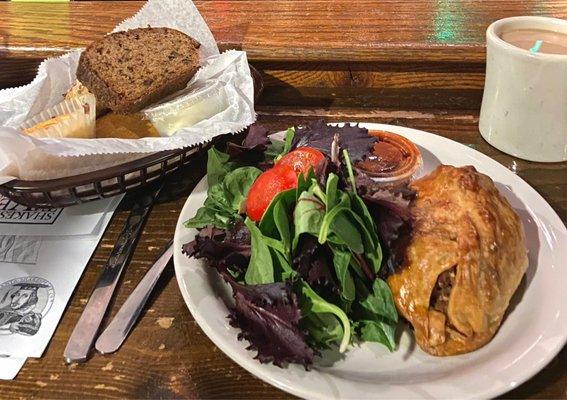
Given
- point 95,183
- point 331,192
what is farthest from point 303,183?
point 95,183

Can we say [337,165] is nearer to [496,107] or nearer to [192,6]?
[496,107]

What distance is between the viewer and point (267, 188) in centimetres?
122

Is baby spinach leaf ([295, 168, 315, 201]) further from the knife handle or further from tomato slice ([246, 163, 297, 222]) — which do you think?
the knife handle

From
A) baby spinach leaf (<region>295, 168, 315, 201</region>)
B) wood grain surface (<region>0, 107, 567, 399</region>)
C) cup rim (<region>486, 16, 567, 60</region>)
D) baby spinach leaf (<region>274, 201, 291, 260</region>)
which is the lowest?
wood grain surface (<region>0, 107, 567, 399</region>)

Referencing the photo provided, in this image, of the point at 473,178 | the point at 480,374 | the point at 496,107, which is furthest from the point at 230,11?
the point at 480,374

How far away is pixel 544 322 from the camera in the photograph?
1.06 meters

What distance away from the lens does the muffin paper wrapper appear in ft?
4.51

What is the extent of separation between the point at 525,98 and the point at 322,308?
916 millimetres

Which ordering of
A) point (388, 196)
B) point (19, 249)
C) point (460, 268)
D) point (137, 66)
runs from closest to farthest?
point (460, 268) < point (388, 196) < point (19, 249) < point (137, 66)

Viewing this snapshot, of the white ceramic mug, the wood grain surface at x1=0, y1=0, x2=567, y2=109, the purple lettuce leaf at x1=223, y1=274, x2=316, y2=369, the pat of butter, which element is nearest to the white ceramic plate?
the purple lettuce leaf at x1=223, y1=274, x2=316, y2=369

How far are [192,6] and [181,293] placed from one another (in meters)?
1.26

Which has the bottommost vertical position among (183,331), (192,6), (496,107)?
(183,331)

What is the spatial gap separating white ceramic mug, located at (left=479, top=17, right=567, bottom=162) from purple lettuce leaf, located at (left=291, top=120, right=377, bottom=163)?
0.43m

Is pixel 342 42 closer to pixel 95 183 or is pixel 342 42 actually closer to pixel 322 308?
pixel 95 183
